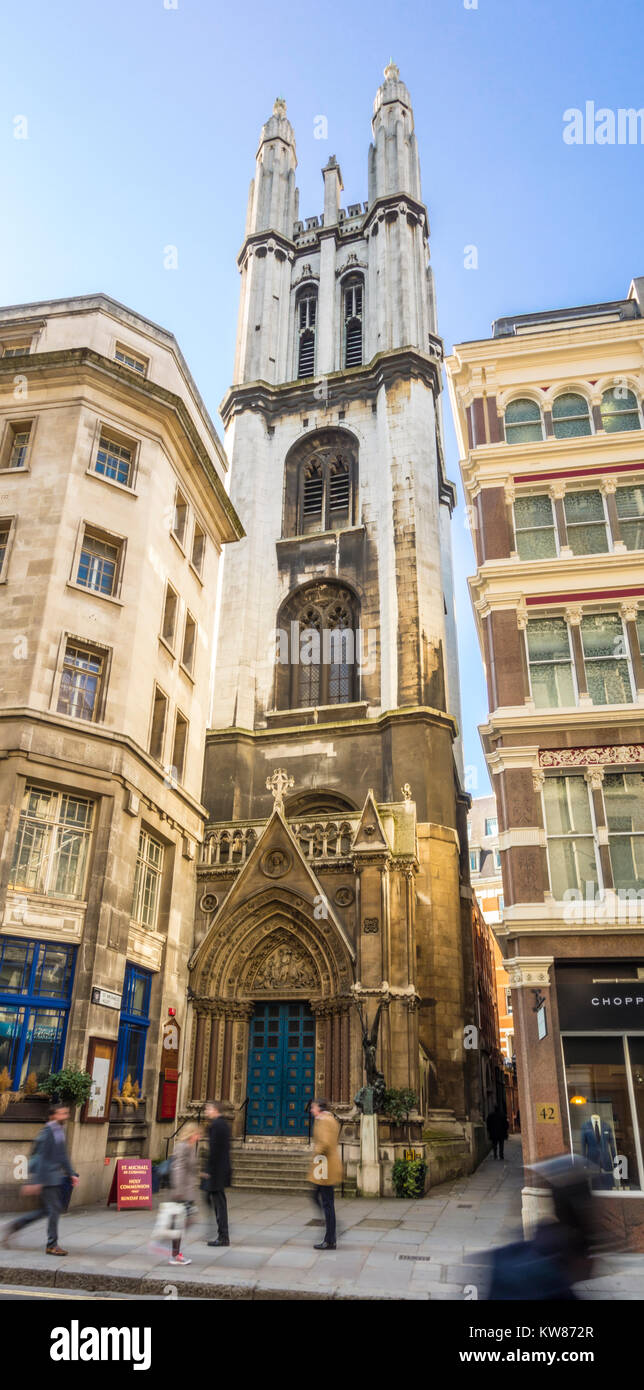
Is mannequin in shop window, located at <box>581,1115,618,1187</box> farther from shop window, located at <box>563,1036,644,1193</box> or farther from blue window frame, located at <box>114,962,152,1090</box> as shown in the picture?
blue window frame, located at <box>114,962,152,1090</box>

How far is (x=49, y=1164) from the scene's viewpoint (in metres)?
11.4

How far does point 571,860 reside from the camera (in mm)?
18062

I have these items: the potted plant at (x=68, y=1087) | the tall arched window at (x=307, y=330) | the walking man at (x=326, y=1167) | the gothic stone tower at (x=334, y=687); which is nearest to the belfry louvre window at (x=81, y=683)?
the gothic stone tower at (x=334, y=687)

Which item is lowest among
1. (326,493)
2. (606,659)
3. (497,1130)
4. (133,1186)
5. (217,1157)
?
(133,1186)

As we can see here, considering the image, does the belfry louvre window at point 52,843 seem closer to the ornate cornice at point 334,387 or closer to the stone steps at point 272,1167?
the stone steps at point 272,1167

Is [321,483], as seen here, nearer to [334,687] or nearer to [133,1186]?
[334,687]

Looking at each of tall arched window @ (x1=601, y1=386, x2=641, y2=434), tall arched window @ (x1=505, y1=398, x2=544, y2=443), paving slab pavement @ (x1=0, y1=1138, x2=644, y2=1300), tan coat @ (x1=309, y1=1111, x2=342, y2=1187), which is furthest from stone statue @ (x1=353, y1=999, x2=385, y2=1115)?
tall arched window @ (x1=601, y1=386, x2=641, y2=434)

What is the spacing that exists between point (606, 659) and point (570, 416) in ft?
21.0

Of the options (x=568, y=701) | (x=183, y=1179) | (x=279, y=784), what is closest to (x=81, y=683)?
(x=279, y=784)

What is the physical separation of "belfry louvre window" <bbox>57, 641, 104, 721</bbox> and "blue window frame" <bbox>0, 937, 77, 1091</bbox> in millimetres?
5079

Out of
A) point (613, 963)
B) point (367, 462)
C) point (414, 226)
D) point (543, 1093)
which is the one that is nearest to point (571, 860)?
point (613, 963)

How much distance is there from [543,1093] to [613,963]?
2.64m

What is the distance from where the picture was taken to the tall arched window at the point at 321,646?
3419 cm
